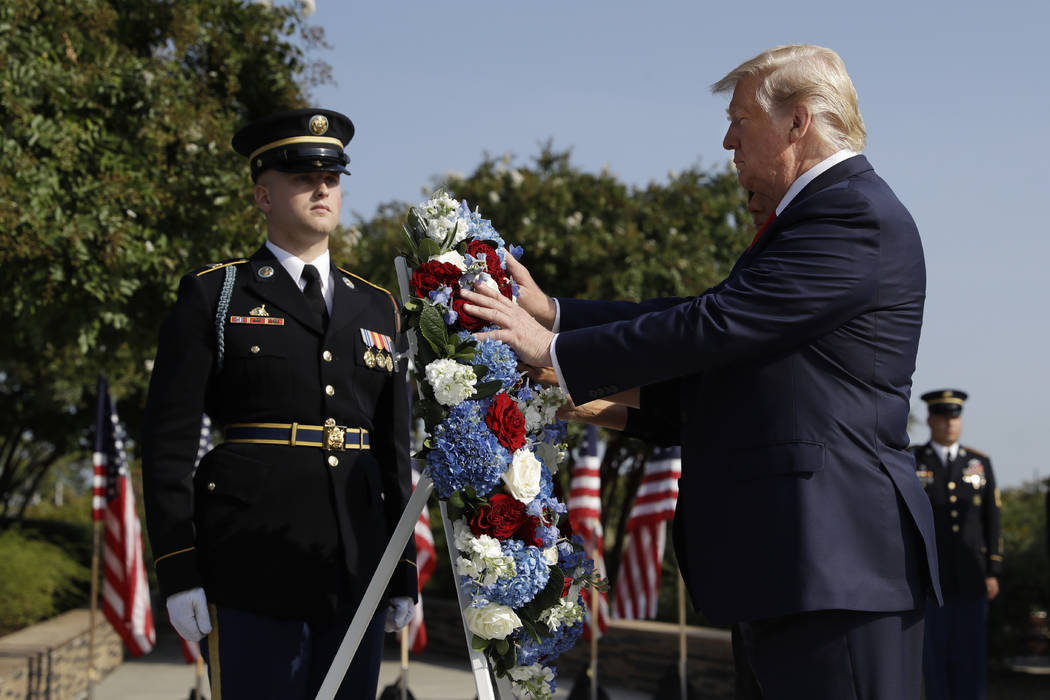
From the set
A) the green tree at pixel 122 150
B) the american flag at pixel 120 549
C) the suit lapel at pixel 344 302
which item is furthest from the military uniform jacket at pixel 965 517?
the suit lapel at pixel 344 302

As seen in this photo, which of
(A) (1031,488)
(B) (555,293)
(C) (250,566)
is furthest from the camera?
(A) (1031,488)

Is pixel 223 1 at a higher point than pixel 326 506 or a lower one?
higher

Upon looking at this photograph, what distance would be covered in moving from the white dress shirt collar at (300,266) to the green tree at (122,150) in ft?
11.1

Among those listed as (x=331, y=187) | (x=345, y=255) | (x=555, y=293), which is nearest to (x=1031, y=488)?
(x=555, y=293)

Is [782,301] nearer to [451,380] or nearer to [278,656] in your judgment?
[451,380]

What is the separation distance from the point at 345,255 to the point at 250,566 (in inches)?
198

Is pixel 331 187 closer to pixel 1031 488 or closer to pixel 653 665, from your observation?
pixel 653 665

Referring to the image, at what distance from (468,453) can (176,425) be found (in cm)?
90

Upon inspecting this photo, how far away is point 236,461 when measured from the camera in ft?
10.4

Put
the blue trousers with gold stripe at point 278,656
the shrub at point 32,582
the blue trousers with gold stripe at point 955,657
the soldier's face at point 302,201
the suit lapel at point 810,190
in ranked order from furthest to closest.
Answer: the shrub at point 32,582
the blue trousers with gold stripe at point 955,657
the soldier's face at point 302,201
the blue trousers with gold stripe at point 278,656
the suit lapel at point 810,190

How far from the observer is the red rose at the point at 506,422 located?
2.87 meters

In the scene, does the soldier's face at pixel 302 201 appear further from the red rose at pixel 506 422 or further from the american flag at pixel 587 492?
the american flag at pixel 587 492

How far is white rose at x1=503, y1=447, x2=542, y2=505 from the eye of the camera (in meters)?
2.86

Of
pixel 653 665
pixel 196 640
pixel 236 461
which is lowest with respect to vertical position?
pixel 653 665
